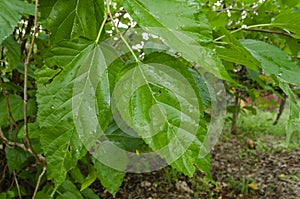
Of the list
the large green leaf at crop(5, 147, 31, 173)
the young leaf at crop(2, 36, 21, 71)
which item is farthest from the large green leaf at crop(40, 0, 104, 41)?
the large green leaf at crop(5, 147, 31, 173)

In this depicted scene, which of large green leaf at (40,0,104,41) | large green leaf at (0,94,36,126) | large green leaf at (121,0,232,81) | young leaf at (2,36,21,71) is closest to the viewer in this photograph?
large green leaf at (121,0,232,81)

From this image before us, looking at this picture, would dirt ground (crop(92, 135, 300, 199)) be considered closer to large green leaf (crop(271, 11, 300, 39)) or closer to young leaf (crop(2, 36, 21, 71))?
young leaf (crop(2, 36, 21, 71))

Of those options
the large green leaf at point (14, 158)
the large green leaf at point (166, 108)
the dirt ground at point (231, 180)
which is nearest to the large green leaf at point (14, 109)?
the large green leaf at point (14, 158)

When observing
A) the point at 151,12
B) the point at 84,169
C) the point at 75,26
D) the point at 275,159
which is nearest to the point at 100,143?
the point at 75,26

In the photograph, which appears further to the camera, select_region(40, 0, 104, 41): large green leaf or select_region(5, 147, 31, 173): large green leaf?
select_region(5, 147, 31, 173): large green leaf

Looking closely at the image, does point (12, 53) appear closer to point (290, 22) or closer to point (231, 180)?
point (290, 22)

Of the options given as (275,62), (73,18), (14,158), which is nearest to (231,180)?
(14,158)
